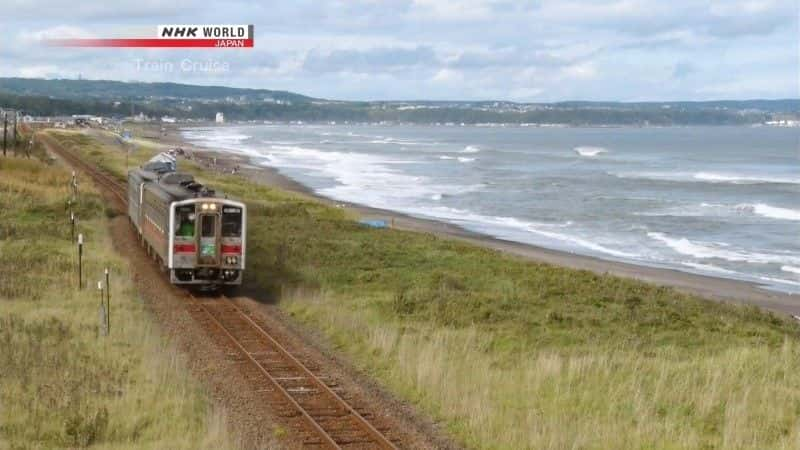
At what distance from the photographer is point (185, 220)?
84.4ft

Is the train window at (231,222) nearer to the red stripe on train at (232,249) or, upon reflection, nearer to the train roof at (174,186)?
the red stripe on train at (232,249)

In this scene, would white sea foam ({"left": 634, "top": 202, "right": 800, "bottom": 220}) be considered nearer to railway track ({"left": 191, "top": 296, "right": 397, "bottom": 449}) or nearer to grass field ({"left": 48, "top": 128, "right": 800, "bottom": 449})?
grass field ({"left": 48, "top": 128, "right": 800, "bottom": 449})

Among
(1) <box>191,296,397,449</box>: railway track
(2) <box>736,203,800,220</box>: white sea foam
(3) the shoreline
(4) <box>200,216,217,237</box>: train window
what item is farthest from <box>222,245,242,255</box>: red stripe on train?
(2) <box>736,203,800,220</box>: white sea foam

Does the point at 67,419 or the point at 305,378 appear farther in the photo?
the point at 305,378

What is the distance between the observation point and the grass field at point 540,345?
48.2 feet

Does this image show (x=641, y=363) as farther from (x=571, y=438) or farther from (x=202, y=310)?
(x=202, y=310)

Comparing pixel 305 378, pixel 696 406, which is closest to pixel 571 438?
pixel 696 406

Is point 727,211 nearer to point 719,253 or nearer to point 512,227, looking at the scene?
point 512,227

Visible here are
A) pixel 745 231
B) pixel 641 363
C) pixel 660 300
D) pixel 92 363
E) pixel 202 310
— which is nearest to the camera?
pixel 92 363

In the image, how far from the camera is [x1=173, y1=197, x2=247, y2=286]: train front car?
25.7m

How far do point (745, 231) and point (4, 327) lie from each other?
43885mm

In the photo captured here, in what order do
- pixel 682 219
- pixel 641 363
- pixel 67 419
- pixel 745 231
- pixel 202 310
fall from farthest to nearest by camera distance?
pixel 682 219
pixel 745 231
pixel 202 310
pixel 641 363
pixel 67 419

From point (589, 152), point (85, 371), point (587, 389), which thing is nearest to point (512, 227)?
point (587, 389)

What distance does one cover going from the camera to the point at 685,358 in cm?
2034
